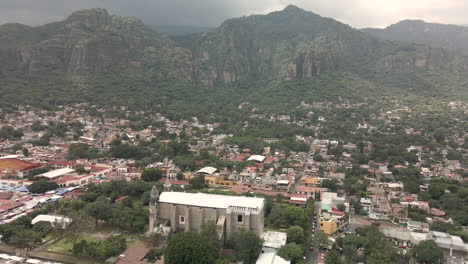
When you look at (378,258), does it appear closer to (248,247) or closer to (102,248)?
(248,247)

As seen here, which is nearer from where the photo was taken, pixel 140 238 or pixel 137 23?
pixel 140 238

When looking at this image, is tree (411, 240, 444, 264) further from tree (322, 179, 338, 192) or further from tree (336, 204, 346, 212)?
tree (322, 179, 338, 192)

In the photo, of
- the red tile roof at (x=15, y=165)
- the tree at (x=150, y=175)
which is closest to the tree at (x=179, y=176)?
the tree at (x=150, y=175)

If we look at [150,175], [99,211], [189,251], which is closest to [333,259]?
[189,251]

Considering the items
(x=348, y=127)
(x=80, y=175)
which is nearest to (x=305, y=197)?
(x=80, y=175)

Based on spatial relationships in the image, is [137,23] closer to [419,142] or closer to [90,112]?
[90,112]
